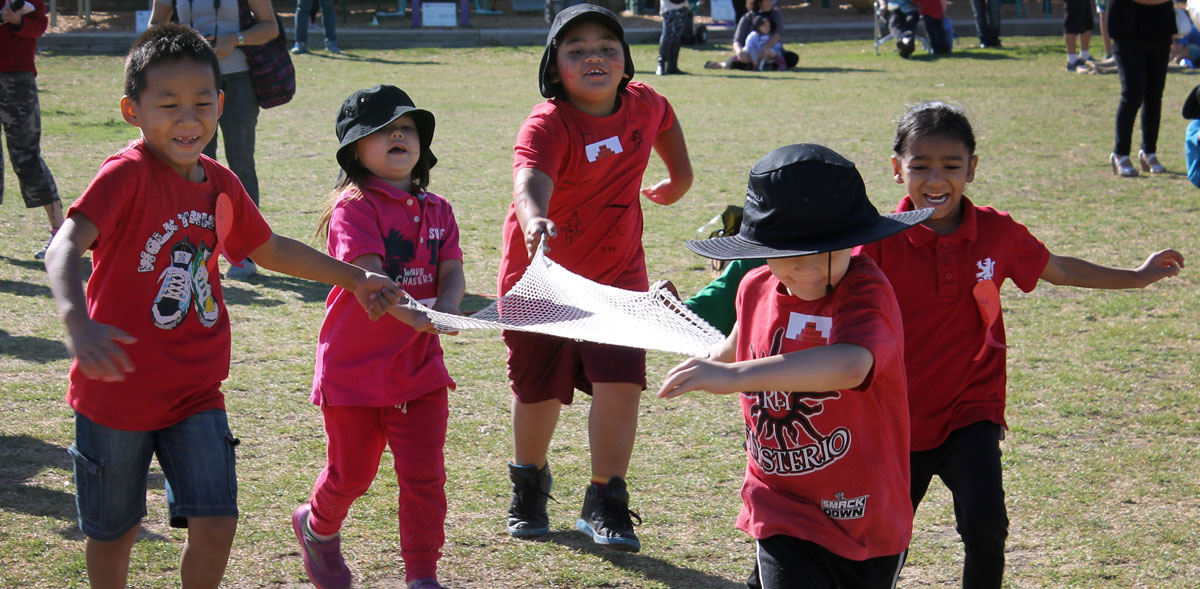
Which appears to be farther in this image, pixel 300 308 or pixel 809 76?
pixel 809 76

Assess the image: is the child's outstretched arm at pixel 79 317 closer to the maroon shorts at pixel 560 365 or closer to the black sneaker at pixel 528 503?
the maroon shorts at pixel 560 365

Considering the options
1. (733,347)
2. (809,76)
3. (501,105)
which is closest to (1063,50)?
(809,76)

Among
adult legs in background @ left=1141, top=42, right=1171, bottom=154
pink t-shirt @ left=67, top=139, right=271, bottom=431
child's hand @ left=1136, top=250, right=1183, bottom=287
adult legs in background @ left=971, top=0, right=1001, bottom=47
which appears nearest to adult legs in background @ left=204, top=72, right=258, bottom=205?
pink t-shirt @ left=67, top=139, right=271, bottom=431

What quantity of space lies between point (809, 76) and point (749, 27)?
5.75ft

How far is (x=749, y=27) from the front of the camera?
19.6 metres

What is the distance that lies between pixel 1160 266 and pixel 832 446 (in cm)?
141

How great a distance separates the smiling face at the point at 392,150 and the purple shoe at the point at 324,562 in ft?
3.58

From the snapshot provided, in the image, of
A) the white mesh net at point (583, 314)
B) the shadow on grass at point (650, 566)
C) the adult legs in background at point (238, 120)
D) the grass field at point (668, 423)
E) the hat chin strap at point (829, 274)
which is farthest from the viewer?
the adult legs in background at point (238, 120)

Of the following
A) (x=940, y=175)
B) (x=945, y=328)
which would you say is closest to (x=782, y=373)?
(x=945, y=328)

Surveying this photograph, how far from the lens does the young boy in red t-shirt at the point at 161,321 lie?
9.64 ft

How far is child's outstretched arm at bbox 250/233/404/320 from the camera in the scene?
328cm

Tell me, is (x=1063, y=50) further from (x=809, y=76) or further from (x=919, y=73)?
(x=809, y=76)

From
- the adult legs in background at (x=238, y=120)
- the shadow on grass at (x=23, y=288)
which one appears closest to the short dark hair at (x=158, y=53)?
the adult legs in background at (x=238, y=120)

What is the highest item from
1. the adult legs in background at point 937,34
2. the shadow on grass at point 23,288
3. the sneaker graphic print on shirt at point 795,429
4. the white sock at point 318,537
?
the adult legs in background at point 937,34
